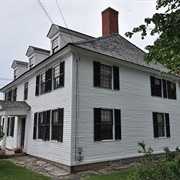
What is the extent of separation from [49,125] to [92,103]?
269 cm

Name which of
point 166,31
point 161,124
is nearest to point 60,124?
point 166,31

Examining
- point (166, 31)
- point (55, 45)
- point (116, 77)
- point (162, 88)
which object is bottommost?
point (166, 31)

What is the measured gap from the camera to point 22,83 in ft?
48.0

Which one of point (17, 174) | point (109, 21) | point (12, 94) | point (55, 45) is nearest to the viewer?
point (17, 174)

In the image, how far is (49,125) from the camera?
9938 millimetres

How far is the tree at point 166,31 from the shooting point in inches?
149

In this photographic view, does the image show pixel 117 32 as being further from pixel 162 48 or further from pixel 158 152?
pixel 162 48

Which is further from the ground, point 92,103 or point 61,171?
point 92,103

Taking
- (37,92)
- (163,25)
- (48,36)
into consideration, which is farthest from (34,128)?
(163,25)

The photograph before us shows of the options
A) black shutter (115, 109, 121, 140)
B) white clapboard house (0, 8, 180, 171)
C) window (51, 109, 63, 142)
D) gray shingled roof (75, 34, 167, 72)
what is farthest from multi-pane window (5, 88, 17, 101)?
black shutter (115, 109, 121, 140)

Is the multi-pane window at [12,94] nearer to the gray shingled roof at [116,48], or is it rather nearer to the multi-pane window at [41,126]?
the multi-pane window at [41,126]

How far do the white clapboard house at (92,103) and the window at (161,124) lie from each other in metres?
0.06

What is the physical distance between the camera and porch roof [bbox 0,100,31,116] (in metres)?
12.0

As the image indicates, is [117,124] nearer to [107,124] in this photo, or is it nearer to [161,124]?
[107,124]
